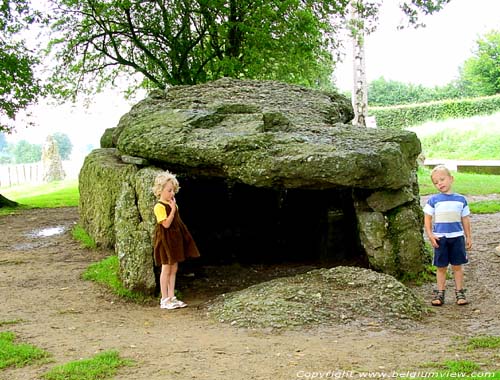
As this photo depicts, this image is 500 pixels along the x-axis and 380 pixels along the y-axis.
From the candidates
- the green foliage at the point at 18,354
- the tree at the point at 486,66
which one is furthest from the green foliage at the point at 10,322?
the tree at the point at 486,66

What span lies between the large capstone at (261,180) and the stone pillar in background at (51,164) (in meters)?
31.1

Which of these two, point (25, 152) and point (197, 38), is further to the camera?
point (25, 152)

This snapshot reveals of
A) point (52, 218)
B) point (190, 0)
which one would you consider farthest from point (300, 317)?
point (190, 0)

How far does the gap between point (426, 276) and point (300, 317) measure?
288cm

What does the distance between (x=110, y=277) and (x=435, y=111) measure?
113 ft

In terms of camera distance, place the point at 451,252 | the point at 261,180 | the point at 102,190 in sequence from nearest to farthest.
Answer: the point at 451,252 → the point at 261,180 → the point at 102,190

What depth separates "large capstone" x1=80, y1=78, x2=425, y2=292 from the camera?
7.84 meters

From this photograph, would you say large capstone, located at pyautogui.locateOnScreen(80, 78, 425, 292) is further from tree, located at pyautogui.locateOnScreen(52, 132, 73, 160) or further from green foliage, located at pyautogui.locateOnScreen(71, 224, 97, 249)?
tree, located at pyautogui.locateOnScreen(52, 132, 73, 160)

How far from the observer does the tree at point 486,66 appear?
44875 mm

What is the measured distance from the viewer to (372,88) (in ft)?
171

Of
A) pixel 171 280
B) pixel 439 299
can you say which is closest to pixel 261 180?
pixel 171 280

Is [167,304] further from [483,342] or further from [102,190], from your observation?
[102,190]

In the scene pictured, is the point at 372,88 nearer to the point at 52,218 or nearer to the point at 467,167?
the point at 467,167

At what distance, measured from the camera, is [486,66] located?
1775 inches
